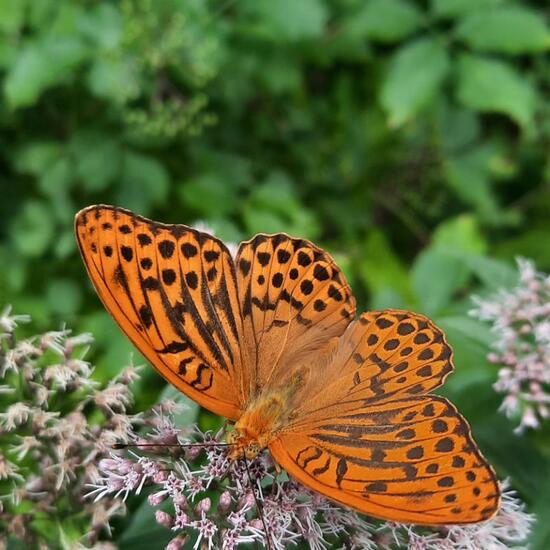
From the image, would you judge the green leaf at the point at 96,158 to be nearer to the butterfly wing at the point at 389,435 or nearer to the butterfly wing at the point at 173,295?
the butterfly wing at the point at 173,295

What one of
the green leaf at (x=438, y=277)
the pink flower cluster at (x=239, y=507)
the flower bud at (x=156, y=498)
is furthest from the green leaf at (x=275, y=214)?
the flower bud at (x=156, y=498)

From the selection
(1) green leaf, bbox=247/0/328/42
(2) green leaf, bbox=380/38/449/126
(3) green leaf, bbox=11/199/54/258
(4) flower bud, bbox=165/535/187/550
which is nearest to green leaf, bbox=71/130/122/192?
(3) green leaf, bbox=11/199/54/258

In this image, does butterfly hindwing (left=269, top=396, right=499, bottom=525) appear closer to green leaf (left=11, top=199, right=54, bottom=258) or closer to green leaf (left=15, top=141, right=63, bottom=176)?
green leaf (left=11, top=199, right=54, bottom=258)

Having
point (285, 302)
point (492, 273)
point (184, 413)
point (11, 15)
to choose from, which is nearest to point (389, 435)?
point (285, 302)

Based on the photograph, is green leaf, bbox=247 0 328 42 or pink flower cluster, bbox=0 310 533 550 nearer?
pink flower cluster, bbox=0 310 533 550

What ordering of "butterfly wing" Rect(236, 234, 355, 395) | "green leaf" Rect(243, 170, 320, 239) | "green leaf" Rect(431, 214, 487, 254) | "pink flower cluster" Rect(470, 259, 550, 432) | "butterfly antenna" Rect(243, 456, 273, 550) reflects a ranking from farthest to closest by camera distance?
1. "green leaf" Rect(431, 214, 487, 254)
2. "green leaf" Rect(243, 170, 320, 239)
3. "pink flower cluster" Rect(470, 259, 550, 432)
4. "butterfly wing" Rect(236, 234, 355, 395)
5. "butterfly antenna" Rect(243, 456, 273, 550)

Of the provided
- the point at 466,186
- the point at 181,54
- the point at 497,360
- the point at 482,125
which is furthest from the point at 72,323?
the point at 482,125

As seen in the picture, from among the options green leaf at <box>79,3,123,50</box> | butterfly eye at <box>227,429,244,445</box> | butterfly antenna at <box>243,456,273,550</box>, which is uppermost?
green leaf at <box>79,3,123,50</box>
